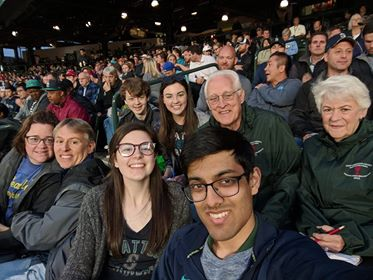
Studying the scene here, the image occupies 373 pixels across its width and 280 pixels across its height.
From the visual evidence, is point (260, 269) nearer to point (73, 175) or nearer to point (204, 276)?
point (204, 276)

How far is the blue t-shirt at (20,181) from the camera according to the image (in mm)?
2629

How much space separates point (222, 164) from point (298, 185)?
1124mm

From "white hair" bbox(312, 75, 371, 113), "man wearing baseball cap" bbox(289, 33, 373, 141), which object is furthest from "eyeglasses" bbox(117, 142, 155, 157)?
"man wearing baseball cap" bbox(289, 33, 373, 141)

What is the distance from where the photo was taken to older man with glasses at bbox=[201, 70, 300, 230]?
7.86 ft

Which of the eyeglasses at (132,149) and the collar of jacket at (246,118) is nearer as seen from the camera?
the eyeglasses at (132,149)

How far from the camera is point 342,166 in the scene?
202cm

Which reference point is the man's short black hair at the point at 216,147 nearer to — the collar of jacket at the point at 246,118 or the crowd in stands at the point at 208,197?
the crowd in stands at the point at 208,197

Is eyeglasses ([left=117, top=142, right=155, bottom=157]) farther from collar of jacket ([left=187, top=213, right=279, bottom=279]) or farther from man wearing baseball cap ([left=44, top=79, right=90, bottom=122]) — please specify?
man wearing baseball cap ([left=44, top=79, right=90, bottom=122])

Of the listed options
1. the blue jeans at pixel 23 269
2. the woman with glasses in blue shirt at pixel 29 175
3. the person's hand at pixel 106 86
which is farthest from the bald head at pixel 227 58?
the blue jeans at pixel 23 269

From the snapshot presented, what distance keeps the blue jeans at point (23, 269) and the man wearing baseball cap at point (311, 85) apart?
2441mm

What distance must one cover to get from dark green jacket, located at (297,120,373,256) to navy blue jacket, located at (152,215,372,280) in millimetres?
885

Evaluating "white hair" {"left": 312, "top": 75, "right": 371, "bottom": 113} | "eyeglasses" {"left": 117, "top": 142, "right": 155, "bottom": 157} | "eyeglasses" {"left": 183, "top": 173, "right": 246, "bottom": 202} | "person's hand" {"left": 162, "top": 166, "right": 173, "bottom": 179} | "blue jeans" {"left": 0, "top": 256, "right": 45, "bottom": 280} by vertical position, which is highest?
"white hair" {"left": 312, "top": 75, "right": 371, "bottom": 113}

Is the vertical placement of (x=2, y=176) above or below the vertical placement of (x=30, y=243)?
above

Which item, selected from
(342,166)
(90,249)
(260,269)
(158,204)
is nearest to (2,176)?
(90,249)
